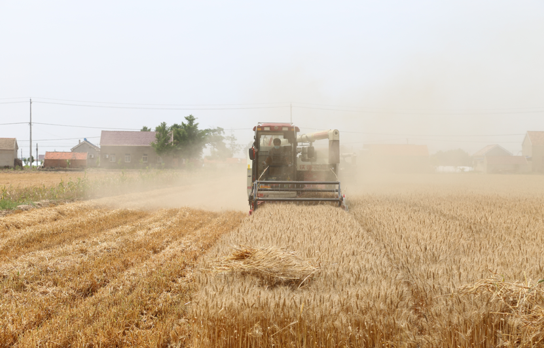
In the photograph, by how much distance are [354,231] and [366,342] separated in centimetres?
286

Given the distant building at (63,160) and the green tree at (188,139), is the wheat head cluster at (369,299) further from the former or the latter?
the distant building at (63,160)

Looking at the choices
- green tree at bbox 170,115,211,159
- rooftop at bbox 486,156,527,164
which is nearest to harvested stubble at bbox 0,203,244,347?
green tree at bbox 170,115,211,159

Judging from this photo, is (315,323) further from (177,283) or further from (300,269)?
(177,283)

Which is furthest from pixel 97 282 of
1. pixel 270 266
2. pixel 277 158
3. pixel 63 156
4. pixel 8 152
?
pixel 63 156

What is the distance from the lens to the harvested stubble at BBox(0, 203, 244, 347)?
365 centimetres

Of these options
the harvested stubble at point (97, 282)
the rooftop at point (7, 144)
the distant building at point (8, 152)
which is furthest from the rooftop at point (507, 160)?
the rooftop at point (7, 144)

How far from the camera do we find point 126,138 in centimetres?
5891

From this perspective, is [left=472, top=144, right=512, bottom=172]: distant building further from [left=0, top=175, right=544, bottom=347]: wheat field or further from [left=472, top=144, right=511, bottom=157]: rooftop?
[left=0, top=175, right=544, bottom=347]: wheat field

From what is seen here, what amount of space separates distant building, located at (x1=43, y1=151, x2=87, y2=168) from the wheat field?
60.9 m

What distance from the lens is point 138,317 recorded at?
3994mm

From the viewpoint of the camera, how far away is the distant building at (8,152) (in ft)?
184

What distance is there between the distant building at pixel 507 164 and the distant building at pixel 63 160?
71.0m

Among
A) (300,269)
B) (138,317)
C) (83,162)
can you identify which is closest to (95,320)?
(138,317)

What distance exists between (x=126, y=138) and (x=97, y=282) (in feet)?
191
